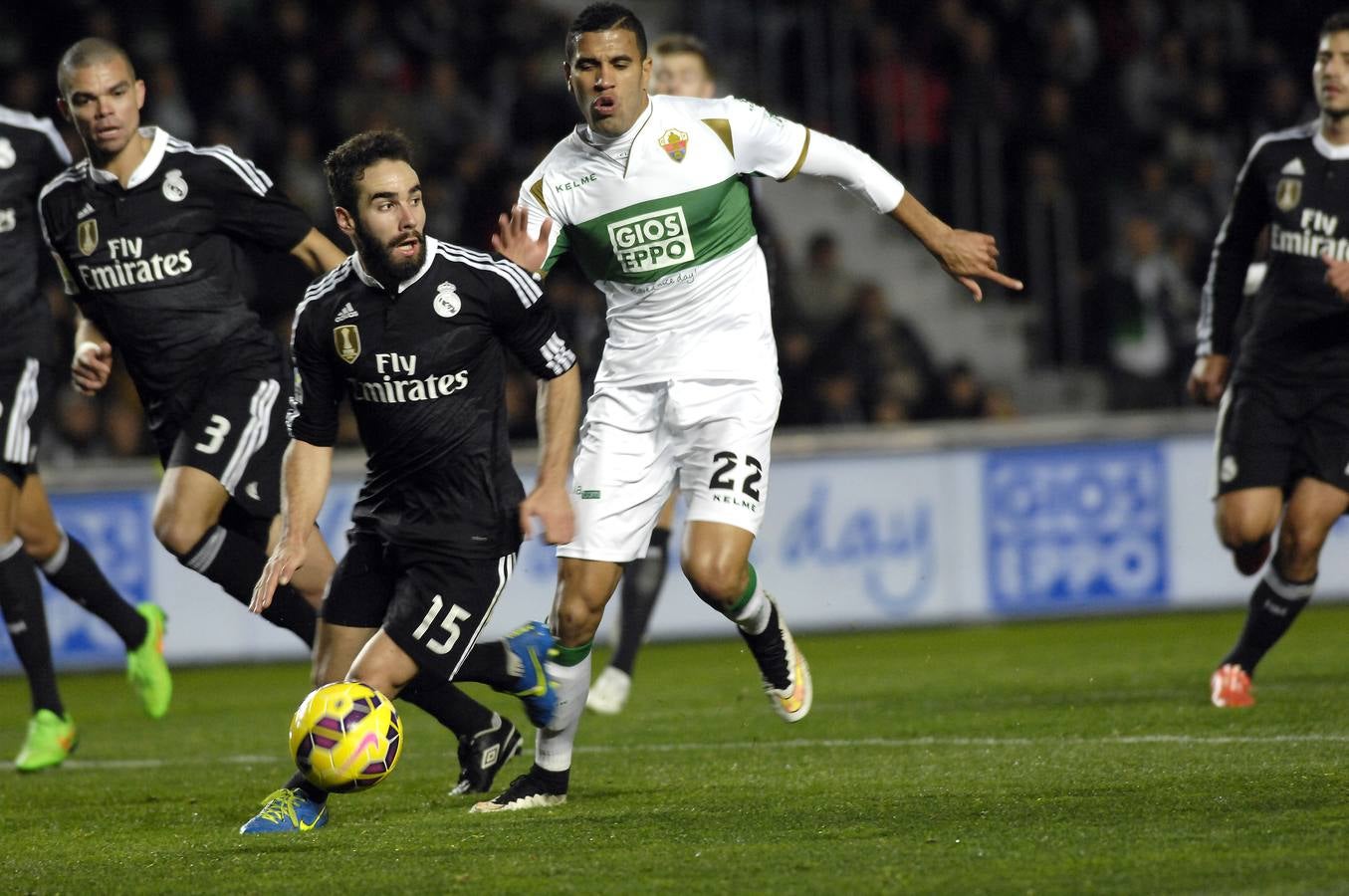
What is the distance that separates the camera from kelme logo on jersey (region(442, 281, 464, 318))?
224 inches

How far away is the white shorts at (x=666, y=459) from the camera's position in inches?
236

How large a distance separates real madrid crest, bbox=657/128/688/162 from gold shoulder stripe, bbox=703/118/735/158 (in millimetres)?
Result: 106

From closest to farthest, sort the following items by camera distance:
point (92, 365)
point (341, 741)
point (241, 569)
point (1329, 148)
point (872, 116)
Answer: point (341, 741) → point (92, 365) → point (241, 569) → point (1329, 148) → point (872, 116)

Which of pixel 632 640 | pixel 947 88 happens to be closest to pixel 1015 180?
pixel 947 88

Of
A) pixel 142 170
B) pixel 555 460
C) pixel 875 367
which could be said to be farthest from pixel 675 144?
pixel 875 367

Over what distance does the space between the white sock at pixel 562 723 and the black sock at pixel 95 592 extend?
2.73 meters

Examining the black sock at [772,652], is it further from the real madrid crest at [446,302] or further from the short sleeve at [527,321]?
the real madrid crest at [446,302]

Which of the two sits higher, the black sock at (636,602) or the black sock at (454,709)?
the black sock at (454,709)

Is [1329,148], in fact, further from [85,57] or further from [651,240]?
[85,57]

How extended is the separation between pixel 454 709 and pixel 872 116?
11.3 m

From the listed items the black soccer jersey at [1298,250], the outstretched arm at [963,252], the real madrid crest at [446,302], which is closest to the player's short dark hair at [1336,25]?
the black soccer jersey at [1298,250]

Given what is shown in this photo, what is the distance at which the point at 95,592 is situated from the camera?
26.3ft

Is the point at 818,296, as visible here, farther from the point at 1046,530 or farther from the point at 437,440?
the point at 437,440

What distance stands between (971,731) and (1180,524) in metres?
5.94
